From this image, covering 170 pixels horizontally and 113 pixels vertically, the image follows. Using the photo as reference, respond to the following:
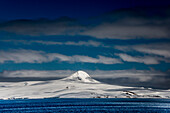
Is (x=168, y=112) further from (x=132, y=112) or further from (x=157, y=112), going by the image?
(x=132, y=112)

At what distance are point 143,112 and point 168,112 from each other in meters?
10.2

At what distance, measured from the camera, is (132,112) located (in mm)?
128000

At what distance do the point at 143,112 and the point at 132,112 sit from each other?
4.82 m

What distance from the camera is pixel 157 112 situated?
12975 centimetres

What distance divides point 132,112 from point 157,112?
1061cm

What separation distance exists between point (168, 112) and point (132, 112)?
14.9 metres

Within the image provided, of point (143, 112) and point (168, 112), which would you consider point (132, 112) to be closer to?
point (143, 112)

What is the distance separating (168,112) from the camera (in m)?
129

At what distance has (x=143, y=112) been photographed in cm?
12925

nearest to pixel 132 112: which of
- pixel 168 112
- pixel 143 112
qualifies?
pixel 143 112

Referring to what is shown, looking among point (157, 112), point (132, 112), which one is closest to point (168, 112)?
point (157, 112)
